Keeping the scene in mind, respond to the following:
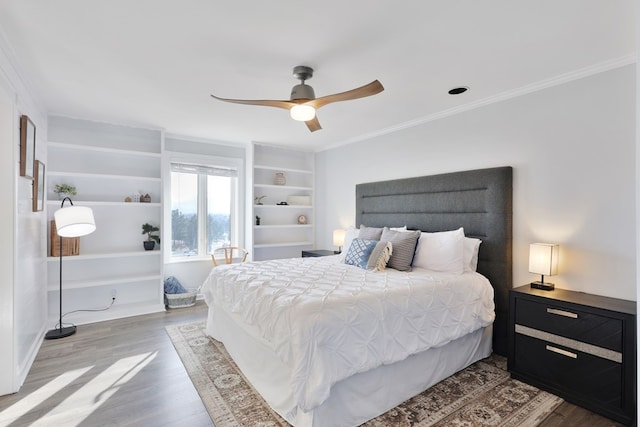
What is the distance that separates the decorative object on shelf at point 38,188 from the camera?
3077 millimetres

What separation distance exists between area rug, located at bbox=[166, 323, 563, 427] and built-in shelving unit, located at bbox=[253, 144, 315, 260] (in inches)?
108

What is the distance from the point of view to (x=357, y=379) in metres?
2.03

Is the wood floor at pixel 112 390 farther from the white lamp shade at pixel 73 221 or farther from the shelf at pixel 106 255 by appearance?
the white lamp shade at pixel 73 221

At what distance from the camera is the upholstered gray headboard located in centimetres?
301

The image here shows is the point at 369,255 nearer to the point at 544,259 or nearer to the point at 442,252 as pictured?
the point at 442,252

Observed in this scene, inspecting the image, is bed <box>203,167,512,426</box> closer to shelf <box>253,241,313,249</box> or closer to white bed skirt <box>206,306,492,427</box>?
white bed skirt <box>206,306,492,427</box>

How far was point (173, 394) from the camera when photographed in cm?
237

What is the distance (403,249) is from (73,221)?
3.39 m

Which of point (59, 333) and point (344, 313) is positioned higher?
point (344, 313)

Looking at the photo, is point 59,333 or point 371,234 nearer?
point 59,333

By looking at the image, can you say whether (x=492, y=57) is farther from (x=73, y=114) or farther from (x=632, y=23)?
(x=73, y=114)

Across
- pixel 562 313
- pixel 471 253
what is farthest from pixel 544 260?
pixel 471 253

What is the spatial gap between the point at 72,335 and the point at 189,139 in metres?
2.91

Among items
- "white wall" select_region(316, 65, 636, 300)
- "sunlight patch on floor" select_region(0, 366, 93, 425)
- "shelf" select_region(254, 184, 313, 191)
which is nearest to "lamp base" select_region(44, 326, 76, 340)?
"sunlight patch on floor" select_region(0, 366, 93, 425)
